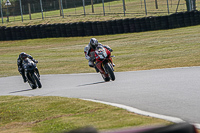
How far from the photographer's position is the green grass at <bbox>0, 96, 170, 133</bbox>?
657cm

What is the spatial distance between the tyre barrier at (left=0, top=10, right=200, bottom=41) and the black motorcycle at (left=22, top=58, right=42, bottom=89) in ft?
61.4

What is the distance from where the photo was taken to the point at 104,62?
44.1 feet

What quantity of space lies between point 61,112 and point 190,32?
22963 mm

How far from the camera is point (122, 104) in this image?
8477 mm

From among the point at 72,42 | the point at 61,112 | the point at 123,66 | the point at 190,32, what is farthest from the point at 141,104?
the point at 72,42

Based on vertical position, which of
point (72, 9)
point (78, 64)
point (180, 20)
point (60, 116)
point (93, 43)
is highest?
point (72, 9)

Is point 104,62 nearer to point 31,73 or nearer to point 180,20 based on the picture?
point 31,73

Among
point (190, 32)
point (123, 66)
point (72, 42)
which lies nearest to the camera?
point (123, 66)

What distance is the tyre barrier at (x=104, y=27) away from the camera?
1286 inches

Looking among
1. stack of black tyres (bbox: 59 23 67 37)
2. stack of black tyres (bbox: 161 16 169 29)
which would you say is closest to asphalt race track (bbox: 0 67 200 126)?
stack of black tyres (bbox: 161 16 169 29)

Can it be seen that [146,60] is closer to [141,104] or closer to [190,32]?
[190,32]

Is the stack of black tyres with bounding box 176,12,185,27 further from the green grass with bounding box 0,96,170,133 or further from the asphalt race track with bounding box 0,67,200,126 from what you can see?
the green grass with bounding box 0,96,170,133

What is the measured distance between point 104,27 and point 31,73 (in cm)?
2072


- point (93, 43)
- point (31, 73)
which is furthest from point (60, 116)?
point (31, 73)
